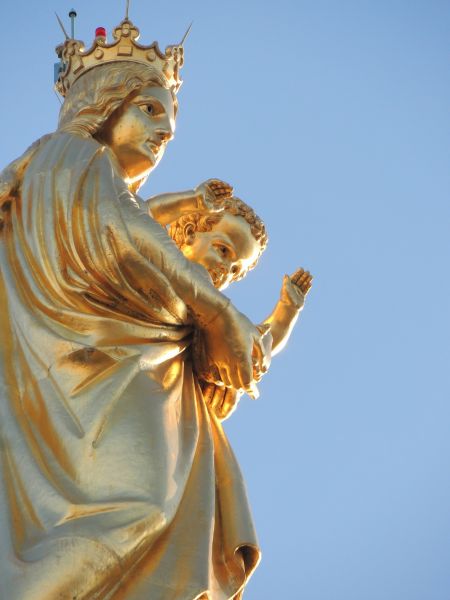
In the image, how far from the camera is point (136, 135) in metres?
7.82

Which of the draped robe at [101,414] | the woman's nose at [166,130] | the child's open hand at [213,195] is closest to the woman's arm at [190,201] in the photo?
the child's open hand at [213,195]

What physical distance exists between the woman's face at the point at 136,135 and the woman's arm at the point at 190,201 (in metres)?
0.21

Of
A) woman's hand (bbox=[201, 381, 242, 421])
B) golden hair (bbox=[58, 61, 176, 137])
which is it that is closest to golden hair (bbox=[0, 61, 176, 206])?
golden hair (bbox=[58, 61, 176, 137])

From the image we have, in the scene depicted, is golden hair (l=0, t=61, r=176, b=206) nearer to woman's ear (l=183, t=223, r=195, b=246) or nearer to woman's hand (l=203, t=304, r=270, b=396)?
woman's ear (l=183, t=223, r=195, b=246)

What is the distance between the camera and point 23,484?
598cm

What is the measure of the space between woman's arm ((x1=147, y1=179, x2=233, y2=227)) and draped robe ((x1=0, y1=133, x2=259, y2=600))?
460 mm

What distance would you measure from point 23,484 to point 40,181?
1870 millimetres

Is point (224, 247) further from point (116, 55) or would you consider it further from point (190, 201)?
point (116, 55)

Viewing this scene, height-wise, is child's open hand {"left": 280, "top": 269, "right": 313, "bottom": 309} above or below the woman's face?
below

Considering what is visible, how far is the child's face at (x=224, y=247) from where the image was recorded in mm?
7809

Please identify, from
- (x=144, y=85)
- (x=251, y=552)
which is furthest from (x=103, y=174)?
(x=251, y=552)

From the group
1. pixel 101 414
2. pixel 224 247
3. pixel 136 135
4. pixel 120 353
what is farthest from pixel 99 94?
pixel 101 414

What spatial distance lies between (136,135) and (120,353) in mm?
1715

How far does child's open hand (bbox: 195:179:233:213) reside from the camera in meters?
7.88
